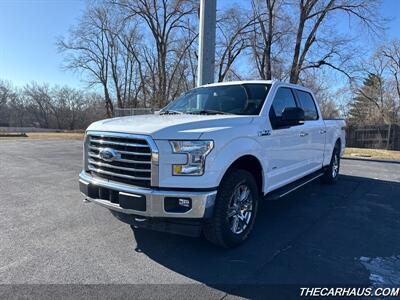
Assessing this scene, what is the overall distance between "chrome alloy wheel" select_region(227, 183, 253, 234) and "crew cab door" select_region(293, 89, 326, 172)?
2.01 meters

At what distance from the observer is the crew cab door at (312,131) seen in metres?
6.05

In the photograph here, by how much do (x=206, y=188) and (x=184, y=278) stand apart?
0.92 metres

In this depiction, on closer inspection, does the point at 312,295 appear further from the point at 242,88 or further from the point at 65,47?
the point at 65,47

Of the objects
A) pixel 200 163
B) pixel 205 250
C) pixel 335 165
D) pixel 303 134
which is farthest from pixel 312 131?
pixel 200 163

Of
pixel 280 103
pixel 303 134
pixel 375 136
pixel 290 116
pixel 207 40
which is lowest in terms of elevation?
pixel 375 136

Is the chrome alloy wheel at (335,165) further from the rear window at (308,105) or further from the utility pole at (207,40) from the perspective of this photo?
the utility pole at (207,40)

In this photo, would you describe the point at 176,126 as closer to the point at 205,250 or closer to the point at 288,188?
the point at 205,250

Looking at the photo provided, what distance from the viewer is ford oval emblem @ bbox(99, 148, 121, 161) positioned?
12.5ft

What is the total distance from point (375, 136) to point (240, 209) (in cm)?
2596

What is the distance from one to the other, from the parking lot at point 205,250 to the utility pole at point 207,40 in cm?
576

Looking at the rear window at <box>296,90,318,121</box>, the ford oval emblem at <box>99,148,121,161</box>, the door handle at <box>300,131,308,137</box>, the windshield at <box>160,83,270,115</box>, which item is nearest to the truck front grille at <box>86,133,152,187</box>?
the ford oval emblem at <box>99,148,121,161</box>

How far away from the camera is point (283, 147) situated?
506 centimetres

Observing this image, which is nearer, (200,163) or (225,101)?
(200,163)

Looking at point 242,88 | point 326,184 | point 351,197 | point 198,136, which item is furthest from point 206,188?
point 326,184
